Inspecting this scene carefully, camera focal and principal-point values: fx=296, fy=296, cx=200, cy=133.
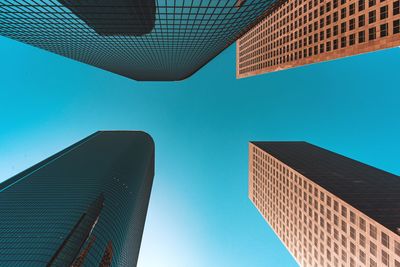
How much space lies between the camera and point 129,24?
6069cm

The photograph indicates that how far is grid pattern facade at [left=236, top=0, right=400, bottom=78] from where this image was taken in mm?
49125

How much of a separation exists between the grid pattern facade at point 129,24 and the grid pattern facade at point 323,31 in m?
9.54

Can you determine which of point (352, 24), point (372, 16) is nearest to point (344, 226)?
point (352, 24)

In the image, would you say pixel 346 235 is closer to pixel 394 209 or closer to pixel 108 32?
pixel 394 209

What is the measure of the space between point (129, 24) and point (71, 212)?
70.5 meters

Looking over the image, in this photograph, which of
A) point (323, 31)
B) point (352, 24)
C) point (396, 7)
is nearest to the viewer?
point (396, 7)

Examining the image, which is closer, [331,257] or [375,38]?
[375,38]

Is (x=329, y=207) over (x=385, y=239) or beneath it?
over

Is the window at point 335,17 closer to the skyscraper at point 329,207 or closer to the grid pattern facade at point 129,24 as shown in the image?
the grid pattern facade at point 129,24

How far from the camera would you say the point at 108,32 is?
6544 centimetres

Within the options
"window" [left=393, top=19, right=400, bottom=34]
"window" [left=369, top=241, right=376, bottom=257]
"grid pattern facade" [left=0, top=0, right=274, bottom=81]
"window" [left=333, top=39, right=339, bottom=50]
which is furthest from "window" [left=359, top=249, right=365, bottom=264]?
"grid pattern facade" [left=0, top=0, right=274, bottom=81]

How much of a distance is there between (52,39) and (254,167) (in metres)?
100

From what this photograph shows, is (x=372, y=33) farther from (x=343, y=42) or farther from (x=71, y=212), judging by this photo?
(x=71, y=212)

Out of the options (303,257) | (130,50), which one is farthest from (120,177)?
(303,257)
